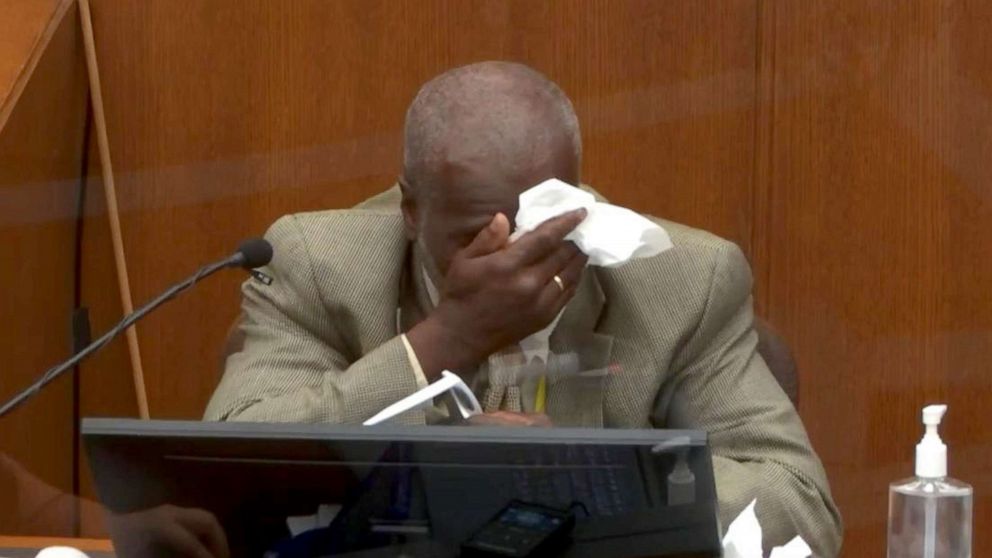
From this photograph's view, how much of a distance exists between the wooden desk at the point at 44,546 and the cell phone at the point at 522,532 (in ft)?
1.53

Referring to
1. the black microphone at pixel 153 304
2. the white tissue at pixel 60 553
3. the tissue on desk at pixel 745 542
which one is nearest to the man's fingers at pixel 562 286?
the black microphone at pixel 153 304

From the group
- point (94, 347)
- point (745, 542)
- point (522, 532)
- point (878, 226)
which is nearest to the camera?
point (522, 532)

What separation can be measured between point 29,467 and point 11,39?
0.70 m

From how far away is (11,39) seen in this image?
107 inches

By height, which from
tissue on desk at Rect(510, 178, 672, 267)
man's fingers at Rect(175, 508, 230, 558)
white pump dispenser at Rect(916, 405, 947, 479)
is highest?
tissue on desk at Rect(510, 178, 672, 267)

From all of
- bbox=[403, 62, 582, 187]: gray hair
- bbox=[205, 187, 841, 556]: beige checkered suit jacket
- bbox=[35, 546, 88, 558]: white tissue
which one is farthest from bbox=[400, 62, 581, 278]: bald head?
bbox=[35, 546, 88, 558]: white tissue

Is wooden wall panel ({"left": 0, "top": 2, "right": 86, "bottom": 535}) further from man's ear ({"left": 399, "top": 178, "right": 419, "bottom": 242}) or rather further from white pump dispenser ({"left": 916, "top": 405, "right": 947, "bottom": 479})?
white pump dispenser ({"left": 916, "top": 405, "right": 947, "bottom": 479})


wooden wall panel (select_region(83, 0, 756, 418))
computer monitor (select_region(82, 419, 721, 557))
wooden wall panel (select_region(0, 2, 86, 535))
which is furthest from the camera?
wooden wall panel (select_region(83, 0, 756, 418))

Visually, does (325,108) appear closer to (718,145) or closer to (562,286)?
(718,145)

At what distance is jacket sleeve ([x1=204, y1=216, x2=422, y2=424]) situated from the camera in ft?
5.38

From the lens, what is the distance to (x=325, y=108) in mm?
2814


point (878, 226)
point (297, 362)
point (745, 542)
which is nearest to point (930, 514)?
point (745, 542)

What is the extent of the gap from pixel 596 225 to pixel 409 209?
0.26 meters

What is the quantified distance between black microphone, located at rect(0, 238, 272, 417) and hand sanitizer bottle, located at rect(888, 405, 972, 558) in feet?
1.95
